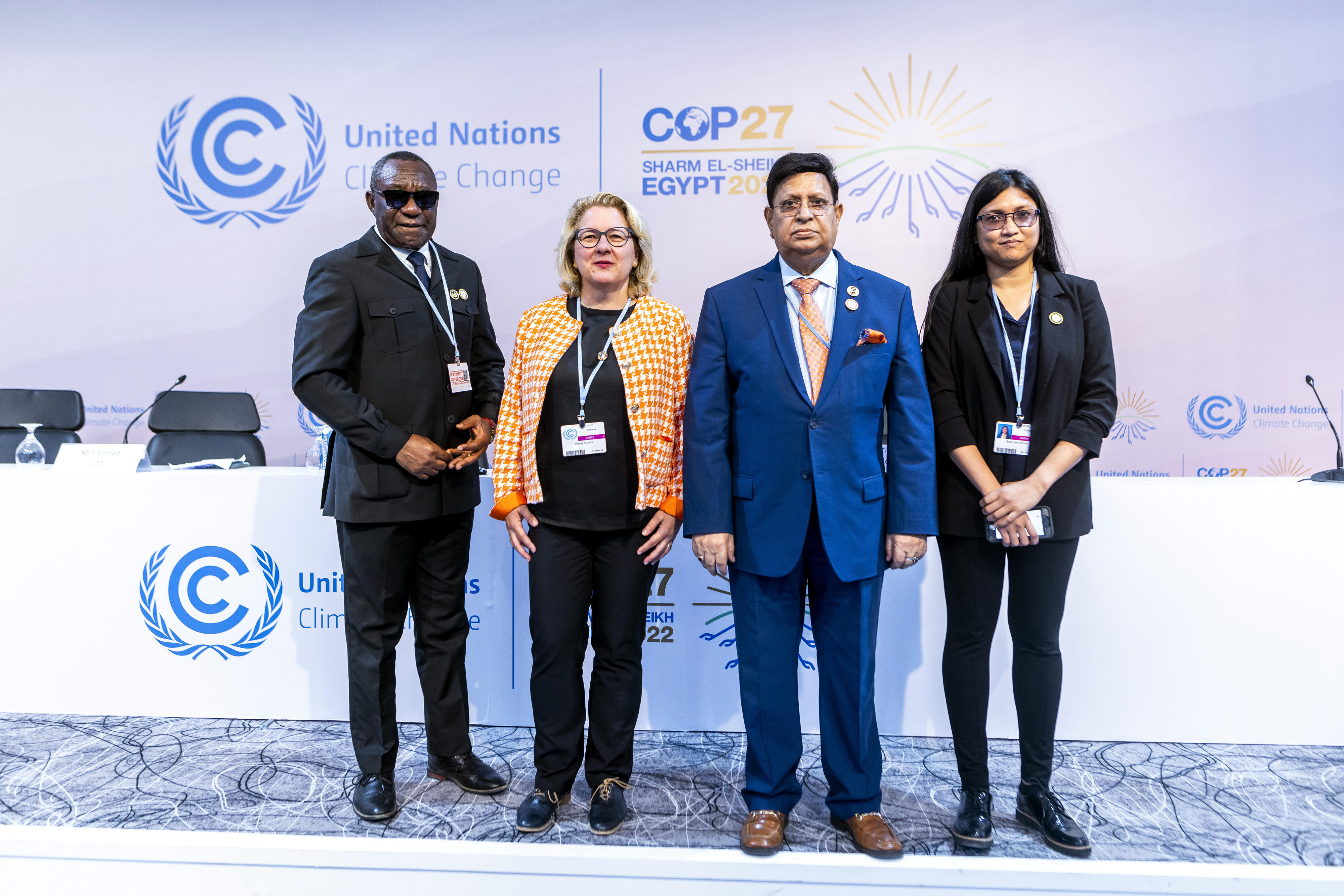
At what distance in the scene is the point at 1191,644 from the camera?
227 centimetres

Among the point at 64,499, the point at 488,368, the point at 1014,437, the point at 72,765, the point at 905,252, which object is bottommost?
A: the point at 72,765

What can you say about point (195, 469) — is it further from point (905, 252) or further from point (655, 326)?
point (905, 252)

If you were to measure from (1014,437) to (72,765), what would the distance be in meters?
2.76

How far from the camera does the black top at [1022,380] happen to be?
1.73 m

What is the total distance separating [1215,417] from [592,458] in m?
3.90

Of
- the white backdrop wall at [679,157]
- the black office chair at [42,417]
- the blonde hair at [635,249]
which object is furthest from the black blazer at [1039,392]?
the black office chair at [42,417]

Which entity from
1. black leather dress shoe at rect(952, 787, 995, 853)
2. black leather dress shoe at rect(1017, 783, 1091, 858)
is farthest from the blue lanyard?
black leather dress shoe at rect(1017, 783, 1091, 858)

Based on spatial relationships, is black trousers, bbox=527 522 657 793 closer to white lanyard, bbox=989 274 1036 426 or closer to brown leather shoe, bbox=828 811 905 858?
brown leather shoe, bbox=828 811 905 858

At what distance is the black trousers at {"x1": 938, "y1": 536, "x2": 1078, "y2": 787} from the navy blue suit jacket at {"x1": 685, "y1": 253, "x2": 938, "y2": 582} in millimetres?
227

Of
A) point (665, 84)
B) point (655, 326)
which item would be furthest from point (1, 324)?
point (655, 326)

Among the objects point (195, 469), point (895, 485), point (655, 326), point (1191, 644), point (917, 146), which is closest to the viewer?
point (895, 485)

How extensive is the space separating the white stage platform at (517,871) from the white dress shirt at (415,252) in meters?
1.40

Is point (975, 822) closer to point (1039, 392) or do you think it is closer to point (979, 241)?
point (1039, 392)

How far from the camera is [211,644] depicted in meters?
2.42
